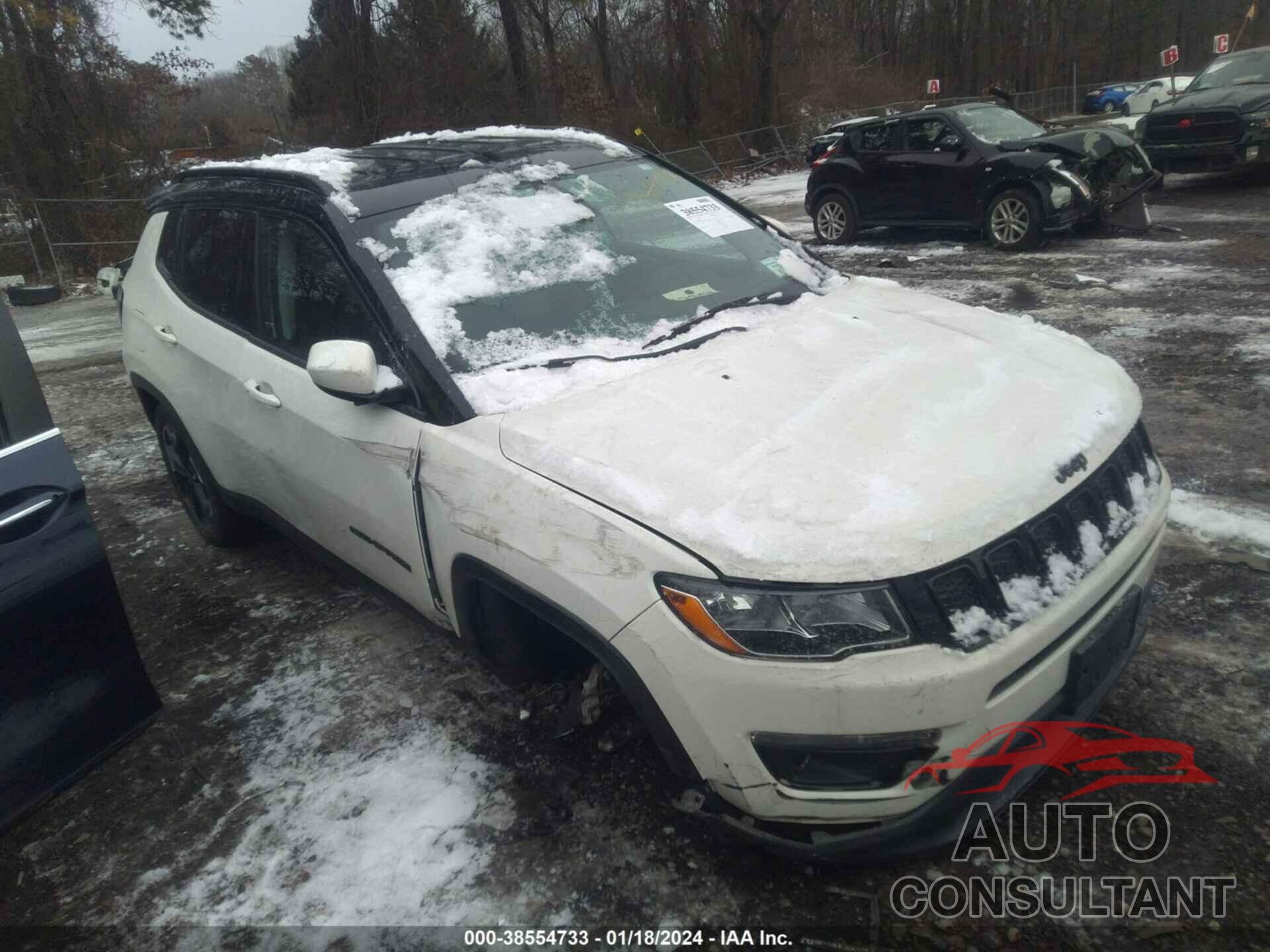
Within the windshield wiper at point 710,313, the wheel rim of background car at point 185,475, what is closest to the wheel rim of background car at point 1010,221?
the windshield wiper at point 710,313

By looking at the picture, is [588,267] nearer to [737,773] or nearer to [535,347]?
[535,347]

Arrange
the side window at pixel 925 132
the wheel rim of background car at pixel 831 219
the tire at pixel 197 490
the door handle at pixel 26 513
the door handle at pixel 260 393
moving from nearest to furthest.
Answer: the door handle at pixel 26 513
the door handle at pixel 260 393
the tire at pixel 197 490
the side window at pixel 925 132
the wheel rim of background car at pixel 831 219

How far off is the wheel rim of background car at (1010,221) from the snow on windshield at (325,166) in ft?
26.3

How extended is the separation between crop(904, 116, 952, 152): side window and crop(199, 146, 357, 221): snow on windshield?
8.45 metres

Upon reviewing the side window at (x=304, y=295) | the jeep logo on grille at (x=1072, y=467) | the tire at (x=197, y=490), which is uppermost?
the side window at (x=304, y=295)

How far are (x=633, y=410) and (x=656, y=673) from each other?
730mm

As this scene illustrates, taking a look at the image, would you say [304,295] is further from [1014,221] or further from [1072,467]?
[1014,221]

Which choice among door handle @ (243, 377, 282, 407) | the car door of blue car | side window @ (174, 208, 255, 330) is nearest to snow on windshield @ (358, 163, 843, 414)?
door handle @ (243, 377, 282, 407)

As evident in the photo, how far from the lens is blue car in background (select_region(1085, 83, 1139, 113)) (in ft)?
120

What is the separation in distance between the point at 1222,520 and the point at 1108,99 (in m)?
42.1

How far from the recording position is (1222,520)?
11.7 feet

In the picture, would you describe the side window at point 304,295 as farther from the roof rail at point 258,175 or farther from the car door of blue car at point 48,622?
the car door of blue car at point 48,622

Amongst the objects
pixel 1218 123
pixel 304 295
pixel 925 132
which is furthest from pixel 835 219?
pixel 304 295

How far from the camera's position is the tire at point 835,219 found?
11.4 meters
